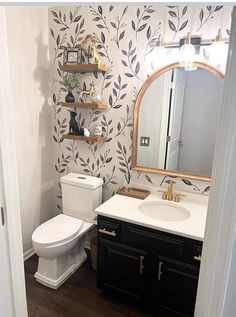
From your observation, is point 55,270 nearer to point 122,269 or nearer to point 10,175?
point 122,269

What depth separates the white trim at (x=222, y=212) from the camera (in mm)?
600

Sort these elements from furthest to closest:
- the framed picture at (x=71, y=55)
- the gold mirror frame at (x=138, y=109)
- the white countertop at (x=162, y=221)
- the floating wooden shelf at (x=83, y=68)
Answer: the framed picture at (x=71, y=55) → the floating wooden shelf at (x=83, y=68) → the gold mirror frame at (x=138, y=109) → the white countertop at (x=162, y=221)

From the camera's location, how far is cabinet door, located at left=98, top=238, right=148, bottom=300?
1776mm

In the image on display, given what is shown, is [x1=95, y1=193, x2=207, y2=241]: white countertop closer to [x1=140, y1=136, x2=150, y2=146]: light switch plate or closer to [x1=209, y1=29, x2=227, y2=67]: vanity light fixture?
[x1=140, y1=136, x2=150, y2=146]: light switch plate

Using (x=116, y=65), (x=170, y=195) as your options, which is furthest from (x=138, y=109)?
(x=170, y=195)

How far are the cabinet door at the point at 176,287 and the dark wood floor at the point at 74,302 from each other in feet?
0.91

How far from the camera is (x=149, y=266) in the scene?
1742 mm

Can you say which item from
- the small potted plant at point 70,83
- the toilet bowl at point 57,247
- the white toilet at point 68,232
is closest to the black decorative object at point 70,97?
the small potted plant at point 70,83

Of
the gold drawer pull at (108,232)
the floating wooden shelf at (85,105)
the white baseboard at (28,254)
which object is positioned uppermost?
the floating wooden shelf at (85,105)

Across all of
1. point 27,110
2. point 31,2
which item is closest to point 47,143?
point 27,110

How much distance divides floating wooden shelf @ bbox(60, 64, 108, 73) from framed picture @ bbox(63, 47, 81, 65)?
0.17ft

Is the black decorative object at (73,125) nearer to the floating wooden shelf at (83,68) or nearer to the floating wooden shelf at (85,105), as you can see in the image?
the floating wooden shelf at (85,105)

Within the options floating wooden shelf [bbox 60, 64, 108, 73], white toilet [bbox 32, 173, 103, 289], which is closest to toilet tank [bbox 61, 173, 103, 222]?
white toilet [bbox 32, 173, 103, 289]

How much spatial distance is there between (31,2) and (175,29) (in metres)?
1.55
